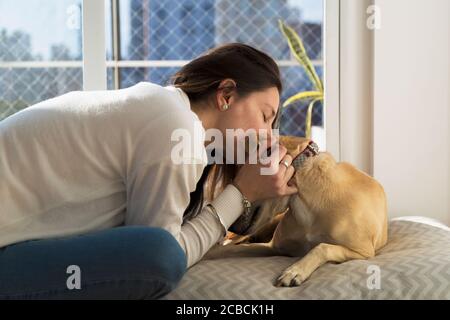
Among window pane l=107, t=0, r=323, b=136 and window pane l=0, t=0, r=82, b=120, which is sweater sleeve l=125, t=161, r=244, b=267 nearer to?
window pane l=0, t=0, r=82, b=120

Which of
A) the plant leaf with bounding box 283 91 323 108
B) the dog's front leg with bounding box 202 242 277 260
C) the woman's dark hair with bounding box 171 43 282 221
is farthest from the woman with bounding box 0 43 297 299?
the plant leaf with bounding box 283 91 323 108

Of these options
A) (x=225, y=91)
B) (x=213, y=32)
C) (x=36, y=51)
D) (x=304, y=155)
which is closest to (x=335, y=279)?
(x=304, y=155)

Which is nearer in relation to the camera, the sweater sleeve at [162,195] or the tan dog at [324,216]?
the sweater sleeve at [162,195]

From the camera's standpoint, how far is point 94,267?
44.5 inches

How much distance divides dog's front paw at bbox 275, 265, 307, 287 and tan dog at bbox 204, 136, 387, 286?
0.34ft

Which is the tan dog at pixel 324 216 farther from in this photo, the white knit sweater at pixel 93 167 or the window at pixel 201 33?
the window at pixel 201 33

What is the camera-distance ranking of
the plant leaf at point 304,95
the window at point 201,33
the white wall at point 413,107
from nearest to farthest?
the white wall at point 413,107, the plant leaf at point 304,95, the window at point 201,33

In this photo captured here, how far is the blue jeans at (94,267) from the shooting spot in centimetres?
113

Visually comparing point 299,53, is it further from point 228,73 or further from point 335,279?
point 335,279

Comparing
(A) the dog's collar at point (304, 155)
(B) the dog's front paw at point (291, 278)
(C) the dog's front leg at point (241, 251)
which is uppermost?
(A) the dog's collar at point (304, 155)

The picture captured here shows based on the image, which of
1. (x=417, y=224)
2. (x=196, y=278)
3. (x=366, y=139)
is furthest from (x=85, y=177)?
(x=366, y=139)

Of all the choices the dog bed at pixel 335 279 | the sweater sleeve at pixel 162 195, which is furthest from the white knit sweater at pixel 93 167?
the dog bed at pixel 335 279

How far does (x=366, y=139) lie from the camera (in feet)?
8.16

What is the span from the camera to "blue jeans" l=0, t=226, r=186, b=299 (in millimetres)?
1129
